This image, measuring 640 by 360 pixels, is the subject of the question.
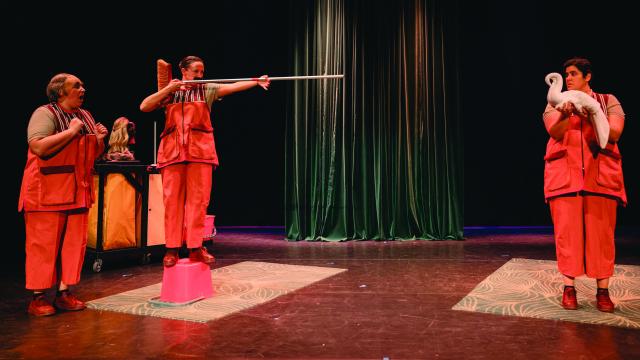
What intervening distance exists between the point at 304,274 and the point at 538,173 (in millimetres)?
4187

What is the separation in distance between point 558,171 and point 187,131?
2.05 metres

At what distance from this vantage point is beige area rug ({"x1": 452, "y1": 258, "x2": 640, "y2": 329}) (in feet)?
7.55

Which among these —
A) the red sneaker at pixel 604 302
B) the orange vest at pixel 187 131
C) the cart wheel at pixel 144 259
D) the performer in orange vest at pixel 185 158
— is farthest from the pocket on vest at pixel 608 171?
the cart wheel at pixel 144 259

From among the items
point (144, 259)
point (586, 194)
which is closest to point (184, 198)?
point (144, 259)

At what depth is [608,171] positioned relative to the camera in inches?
93.6

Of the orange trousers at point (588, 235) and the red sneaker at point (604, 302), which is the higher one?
the orange trousers at point (588, 235)

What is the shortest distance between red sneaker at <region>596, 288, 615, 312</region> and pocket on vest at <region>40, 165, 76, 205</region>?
285cm

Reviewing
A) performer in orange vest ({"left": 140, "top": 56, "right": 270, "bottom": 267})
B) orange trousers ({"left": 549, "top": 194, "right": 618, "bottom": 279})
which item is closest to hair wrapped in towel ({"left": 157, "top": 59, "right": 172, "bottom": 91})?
performer in orange vest ({"left": 140, "top": 56, "right": 270, "bottom": 267})

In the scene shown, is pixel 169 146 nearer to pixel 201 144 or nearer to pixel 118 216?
pixel 201 144

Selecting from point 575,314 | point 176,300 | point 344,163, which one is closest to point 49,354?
point 176,300

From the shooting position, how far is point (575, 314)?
2.33m

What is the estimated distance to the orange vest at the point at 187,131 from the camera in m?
2.53

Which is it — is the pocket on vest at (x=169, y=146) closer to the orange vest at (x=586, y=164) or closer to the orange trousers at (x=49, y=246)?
the orange trousers at (x=49, y=246)

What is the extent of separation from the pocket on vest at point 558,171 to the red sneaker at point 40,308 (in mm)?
2779
